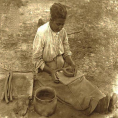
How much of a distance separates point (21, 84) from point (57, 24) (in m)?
1.27

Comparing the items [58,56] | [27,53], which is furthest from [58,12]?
[27,53]

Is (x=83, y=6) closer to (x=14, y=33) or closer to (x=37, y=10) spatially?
(x=37, y=10)

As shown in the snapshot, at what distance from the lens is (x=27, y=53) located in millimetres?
5031

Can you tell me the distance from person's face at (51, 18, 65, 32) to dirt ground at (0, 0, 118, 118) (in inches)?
50.8

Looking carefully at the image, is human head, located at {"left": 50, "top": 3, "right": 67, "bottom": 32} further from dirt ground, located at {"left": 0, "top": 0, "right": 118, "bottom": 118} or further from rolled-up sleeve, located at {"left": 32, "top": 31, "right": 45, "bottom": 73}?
dirt ground, located at {"left": 0, "top": 0, "right": 118, "bottom": 118}

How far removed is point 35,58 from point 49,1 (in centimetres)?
399

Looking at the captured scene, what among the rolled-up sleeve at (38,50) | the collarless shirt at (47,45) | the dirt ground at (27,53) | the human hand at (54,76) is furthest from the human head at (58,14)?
the dirt ground at (27,53)

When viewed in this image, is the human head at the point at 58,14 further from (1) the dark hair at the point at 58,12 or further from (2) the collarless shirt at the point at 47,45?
(2) the collarless shirt at the point at 47,45

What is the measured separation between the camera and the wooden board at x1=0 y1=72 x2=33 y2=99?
360 centimetres

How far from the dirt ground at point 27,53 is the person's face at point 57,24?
4.23 ft

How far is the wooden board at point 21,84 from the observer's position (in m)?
3.60

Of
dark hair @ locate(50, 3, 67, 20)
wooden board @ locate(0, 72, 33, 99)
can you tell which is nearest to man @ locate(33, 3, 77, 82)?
dark hair @ locate(50, 3, 67, 20)

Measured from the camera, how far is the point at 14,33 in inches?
221

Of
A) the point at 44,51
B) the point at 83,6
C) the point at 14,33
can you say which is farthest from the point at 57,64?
the point at 83,6
